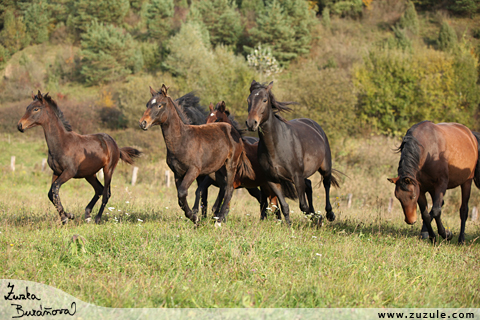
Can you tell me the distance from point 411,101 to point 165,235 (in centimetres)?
3265

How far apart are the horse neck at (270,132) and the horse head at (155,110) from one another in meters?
1.61

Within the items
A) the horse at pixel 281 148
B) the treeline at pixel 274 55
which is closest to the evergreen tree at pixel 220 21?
the treeline at pixel 274 55

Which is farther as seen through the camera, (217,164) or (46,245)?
(217,164)

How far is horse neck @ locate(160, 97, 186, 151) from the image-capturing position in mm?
6371

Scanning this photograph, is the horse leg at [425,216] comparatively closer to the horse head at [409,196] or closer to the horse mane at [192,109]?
the horse head at [409,196]

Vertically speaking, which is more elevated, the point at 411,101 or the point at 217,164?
the point at 217,164

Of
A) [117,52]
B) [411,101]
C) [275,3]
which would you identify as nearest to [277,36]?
[275,3]

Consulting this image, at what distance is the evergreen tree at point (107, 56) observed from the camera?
50.1 metres

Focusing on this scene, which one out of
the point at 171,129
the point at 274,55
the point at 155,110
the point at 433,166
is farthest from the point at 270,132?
the point at 274,55

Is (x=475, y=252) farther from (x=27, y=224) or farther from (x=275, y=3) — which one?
(x=275, y=3)

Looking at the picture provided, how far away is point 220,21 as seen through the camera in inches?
2296

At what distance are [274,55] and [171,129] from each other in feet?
159

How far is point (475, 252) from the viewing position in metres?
5.93

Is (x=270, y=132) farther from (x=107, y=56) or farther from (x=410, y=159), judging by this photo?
(x=107, y=56)
